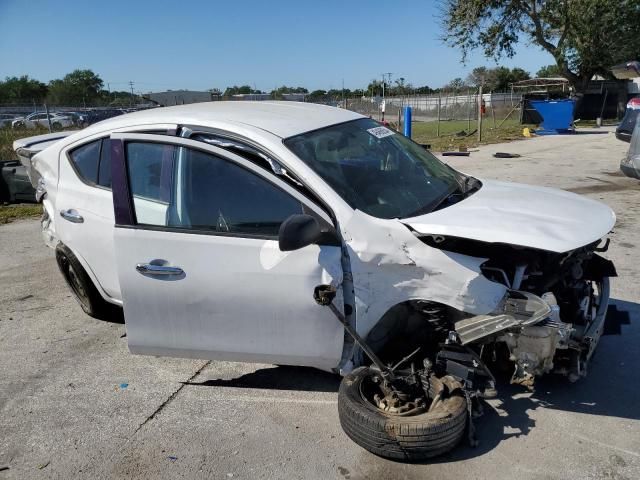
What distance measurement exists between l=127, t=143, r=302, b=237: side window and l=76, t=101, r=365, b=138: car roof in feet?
0.88

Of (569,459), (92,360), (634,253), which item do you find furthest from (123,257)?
(634,253)

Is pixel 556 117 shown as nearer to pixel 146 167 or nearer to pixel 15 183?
pixel 15 183

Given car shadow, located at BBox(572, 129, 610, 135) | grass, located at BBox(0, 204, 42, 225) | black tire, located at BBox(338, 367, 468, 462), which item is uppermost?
black tire, located at BBox(338, 367, 468, 462)

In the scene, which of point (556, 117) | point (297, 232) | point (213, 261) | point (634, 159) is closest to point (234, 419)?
point (213, 261)

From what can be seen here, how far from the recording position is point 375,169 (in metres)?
3.54

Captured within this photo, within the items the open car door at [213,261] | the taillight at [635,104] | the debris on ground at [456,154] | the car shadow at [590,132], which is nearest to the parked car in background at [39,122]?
the debris on ground at [456,154]

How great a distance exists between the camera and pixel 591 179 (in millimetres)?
11016

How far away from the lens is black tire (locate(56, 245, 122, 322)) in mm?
4250

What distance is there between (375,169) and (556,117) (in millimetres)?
21998

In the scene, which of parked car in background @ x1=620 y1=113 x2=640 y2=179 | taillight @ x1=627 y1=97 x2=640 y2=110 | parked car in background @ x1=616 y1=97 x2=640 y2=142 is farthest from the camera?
parked car in background @ x1=616 y1=97 x2=640 y2=142

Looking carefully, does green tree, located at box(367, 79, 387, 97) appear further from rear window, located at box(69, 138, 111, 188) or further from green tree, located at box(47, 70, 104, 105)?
rear window, located at box(69, 138, 111, 188)

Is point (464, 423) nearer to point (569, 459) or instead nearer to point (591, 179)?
point (569, 459)

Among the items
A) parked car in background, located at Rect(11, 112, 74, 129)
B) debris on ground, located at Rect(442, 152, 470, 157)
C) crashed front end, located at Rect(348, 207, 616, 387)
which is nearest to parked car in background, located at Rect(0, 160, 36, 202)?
crashed front end, located at Rect(348, 207, 616, 387)

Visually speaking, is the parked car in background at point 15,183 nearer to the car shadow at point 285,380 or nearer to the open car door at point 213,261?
the open car door at point 213,261
